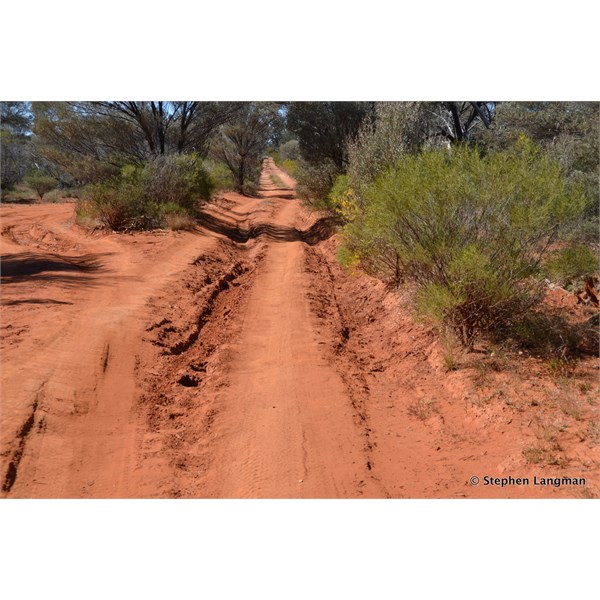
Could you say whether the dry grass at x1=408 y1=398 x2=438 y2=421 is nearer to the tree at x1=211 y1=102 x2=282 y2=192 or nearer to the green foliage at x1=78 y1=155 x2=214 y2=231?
the green foliage at x1=78 y1=155 x2=214 y2=231

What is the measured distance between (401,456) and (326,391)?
1.34 meters

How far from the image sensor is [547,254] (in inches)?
241

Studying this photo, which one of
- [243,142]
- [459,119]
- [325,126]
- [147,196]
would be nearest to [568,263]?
[147,196]

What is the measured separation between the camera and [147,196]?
16.1 meters

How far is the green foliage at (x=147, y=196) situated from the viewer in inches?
571

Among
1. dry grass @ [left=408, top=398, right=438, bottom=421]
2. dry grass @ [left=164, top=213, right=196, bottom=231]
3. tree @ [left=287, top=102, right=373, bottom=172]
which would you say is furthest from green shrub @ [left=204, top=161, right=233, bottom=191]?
dry grass @ [left=408, top=398, right=438, bottom=421]

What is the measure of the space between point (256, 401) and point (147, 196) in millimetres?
12300

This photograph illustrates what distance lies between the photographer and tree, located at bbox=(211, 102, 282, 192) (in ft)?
106

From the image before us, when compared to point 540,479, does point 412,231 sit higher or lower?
higher

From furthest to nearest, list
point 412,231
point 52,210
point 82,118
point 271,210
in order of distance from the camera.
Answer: point 271,210
point 52,210
point 82,118
point 412,231

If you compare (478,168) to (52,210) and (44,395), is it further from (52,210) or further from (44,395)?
(52,210)

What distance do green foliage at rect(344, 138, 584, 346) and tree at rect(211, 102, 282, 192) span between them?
1044 inches

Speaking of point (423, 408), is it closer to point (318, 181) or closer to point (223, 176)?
point (318, 181)

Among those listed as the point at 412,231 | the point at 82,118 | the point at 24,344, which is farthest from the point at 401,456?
the point at 82,118
